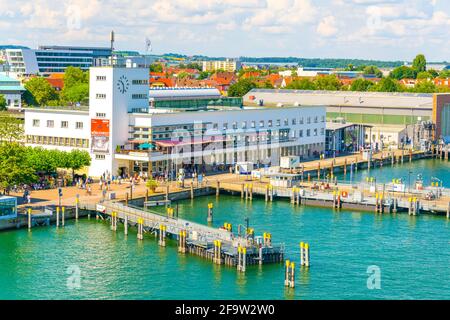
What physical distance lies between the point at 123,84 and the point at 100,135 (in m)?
3.71

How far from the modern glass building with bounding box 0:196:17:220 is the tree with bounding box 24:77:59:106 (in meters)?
60.0

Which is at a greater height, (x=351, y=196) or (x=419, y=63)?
(x=419, y=63)

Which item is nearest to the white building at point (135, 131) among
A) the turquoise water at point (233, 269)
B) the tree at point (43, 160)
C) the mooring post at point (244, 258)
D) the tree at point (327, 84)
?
the tree at point (43, 160)

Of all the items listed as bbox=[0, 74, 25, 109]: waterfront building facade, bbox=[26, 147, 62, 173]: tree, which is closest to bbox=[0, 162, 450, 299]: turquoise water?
bbox=[26, 147, 62, 173]: tree

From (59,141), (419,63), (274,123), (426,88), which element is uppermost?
(419,63)

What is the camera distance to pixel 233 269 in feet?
122

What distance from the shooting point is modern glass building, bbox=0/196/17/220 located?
4406 cm

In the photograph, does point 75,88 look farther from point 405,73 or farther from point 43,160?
point 405,73

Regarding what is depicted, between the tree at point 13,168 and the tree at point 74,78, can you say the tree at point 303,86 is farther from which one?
the tree at point 13,168

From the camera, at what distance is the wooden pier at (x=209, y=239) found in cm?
3775

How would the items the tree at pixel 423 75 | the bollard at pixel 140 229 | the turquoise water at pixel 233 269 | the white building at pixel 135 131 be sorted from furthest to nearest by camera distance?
the tree at pixel 423 75
the white building at pixel 135 131
the bollard at pixel 140 229
the turquoise water at pixel 233 269

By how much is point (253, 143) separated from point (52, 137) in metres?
14.7

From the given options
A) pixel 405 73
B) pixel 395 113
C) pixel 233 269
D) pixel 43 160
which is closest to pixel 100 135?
pixel 43 160
